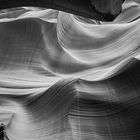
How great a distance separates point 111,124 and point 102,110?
0.26 feet

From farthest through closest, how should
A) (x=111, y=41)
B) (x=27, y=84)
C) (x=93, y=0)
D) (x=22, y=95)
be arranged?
(x=111, y=41), (x=27, y=84), (x=22, y=95), (x=93, y=0)

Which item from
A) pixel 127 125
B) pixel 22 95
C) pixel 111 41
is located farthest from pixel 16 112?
pixel 111 41

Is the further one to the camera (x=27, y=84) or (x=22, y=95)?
(x=27, y=84)

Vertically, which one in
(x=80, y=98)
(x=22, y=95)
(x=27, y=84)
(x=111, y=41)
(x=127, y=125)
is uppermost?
(x=111, y=41)

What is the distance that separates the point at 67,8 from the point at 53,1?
34mm

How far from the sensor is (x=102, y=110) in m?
1.29

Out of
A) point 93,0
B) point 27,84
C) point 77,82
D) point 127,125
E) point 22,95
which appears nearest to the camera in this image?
point 93,0

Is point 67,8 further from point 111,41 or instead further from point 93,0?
point 111,41

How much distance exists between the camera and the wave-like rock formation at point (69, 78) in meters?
1.20

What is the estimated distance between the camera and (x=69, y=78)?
1355 millimetres

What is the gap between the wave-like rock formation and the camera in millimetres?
1204

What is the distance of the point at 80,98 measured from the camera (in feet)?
4.20

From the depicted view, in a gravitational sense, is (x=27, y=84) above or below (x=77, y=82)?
above

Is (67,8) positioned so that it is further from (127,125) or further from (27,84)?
(27,84)
